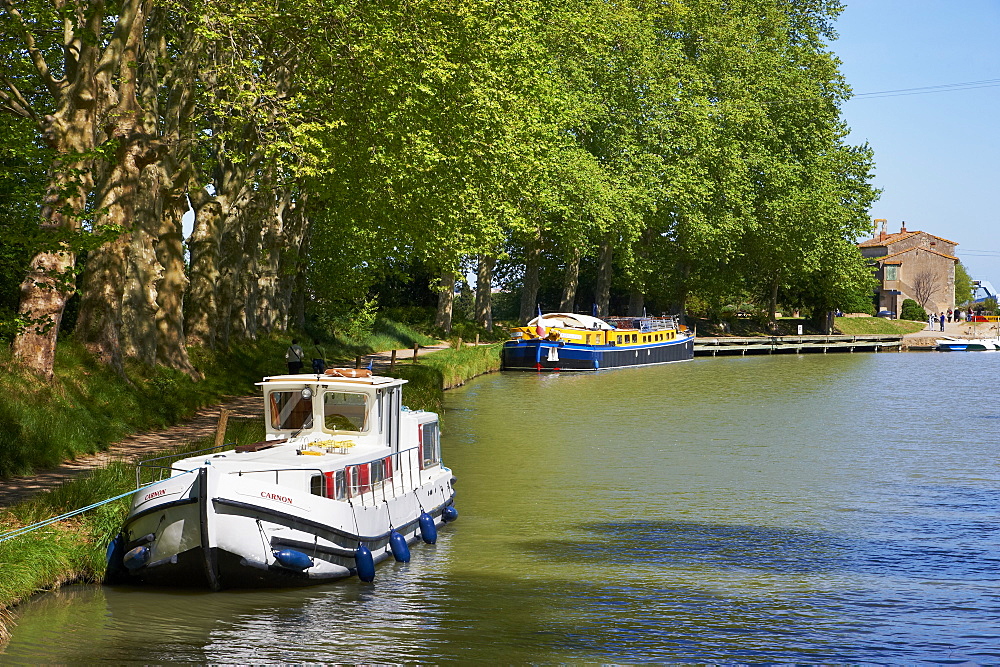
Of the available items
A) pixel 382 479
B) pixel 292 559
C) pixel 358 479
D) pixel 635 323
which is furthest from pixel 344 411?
pixel 635 323

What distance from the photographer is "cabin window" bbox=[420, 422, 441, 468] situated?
21906 mm

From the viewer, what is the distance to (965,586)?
1745 cm

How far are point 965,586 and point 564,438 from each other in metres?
17.5

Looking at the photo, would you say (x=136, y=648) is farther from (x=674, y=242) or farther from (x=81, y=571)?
(x=674, y=242)

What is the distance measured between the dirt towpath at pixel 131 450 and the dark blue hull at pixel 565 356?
1199 inches

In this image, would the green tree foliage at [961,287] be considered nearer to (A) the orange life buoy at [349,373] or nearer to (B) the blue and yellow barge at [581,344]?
(B) the blue and yellow barge at [581,344]

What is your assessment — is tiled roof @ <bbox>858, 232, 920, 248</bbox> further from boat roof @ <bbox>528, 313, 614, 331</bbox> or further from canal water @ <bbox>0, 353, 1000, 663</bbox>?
canal water @ <bbox>0, 353, 1000, 663</bbox>

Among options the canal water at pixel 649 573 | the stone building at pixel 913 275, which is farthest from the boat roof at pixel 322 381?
the stone building at pixel 913 275

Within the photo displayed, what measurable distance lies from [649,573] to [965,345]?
85.0 meters

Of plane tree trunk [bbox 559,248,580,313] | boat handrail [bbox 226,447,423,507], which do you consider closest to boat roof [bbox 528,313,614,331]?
plane tree trunk [bbox 559,248,580,313]

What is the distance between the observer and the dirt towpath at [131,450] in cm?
1877

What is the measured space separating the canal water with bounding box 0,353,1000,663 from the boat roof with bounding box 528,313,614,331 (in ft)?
93.0

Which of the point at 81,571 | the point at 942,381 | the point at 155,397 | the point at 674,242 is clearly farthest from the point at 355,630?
the point at 674,242

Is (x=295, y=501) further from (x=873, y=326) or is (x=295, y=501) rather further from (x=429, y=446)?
(x=873, y=326)
